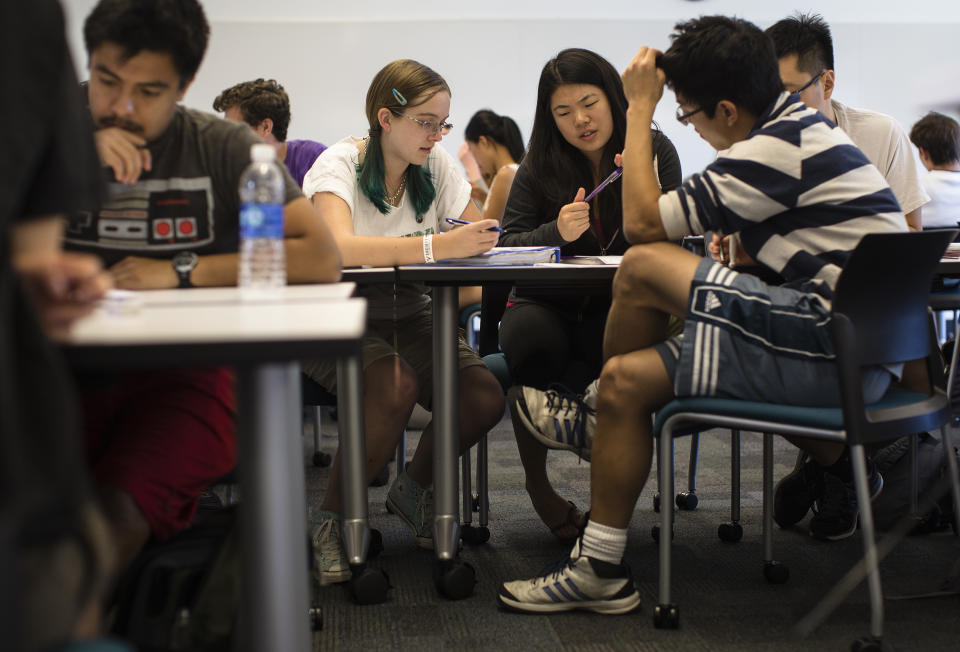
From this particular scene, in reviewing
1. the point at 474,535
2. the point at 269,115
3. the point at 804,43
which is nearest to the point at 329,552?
the point at 474,535

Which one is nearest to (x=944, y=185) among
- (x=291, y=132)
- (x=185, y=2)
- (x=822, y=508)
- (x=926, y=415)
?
(x=822, y=508)

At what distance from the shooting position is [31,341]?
69 centimetres

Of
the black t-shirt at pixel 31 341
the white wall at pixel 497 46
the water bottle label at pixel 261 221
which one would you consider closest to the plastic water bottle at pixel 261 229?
the water bottle label at pixel 261 221

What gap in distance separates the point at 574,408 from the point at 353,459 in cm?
46

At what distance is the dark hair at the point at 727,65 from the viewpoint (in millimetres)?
1696

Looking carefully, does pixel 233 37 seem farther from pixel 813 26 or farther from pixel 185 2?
pixel 185 2

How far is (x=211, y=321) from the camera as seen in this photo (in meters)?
0.90

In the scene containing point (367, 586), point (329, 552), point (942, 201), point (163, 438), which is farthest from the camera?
point (942, 201)

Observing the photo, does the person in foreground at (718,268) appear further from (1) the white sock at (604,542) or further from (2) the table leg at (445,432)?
(2) the table leg at (445,432)

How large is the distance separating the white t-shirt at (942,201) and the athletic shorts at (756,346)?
234 centimetres

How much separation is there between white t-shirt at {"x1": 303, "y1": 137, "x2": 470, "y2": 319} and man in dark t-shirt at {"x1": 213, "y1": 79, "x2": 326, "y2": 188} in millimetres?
1142

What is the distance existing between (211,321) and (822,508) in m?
1.79

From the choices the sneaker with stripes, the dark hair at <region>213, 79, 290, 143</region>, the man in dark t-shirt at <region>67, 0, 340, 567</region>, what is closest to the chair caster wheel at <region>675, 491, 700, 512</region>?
the sneaker with stripes

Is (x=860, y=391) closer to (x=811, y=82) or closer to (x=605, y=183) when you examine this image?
(x=605, y=183)
